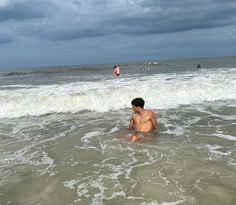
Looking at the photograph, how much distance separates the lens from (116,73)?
30250mm

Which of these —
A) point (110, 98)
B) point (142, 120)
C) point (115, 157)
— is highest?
point (142, 120)

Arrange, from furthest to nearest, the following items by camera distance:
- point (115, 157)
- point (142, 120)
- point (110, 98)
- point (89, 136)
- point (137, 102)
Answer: point (110, 98), point (89, 136), point (142, 120), point (137, 102), point (115, 157)

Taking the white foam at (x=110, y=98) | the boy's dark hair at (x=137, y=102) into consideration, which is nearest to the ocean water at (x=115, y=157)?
the white foam at (x=110, y=98)

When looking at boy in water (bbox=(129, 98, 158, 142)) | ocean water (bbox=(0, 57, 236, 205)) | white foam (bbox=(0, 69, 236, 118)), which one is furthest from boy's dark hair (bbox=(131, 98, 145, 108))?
white foam (bbox=(0, 69, 236, 118))

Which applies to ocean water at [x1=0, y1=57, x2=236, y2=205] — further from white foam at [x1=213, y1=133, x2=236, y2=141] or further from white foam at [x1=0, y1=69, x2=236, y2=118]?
white foam at [x1=0, y1=69, x2=236, y2=118]

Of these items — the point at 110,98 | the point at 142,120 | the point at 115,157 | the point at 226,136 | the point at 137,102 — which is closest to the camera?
the point at 115,157

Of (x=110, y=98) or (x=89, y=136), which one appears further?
(x=110, y=98)

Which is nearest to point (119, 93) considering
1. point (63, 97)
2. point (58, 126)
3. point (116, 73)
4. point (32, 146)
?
point (63, 97)

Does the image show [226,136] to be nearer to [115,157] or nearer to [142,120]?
[142,120]

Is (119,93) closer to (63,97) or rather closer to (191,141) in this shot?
(63,97)

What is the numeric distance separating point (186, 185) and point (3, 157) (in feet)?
13.5

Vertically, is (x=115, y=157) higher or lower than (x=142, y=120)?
lower

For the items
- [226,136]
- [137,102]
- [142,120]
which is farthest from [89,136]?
[226,136]

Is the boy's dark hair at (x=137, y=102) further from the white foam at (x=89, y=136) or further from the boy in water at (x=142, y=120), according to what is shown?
the white foam at (x=89, y=136)
